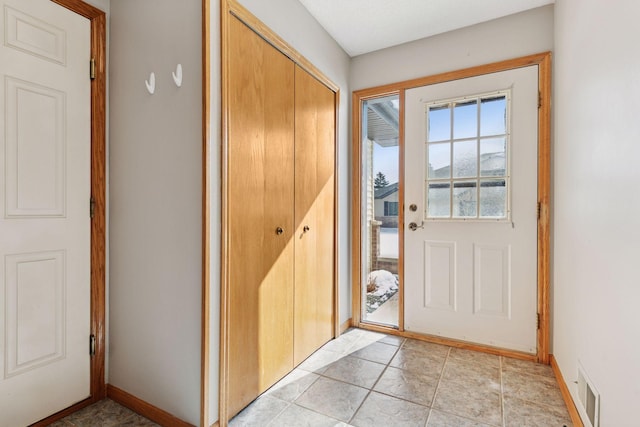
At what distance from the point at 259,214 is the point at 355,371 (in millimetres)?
1175

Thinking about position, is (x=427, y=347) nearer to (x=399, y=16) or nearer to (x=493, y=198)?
(x=493, y=198)

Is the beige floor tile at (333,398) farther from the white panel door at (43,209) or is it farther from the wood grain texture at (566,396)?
the white panel door at (43,209)

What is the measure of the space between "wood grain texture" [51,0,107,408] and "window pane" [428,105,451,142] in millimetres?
2153

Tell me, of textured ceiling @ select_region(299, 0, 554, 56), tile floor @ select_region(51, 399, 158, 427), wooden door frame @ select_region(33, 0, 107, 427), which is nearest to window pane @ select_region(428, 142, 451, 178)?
textured ceiling @ select_region(299, 0, 554, 56)

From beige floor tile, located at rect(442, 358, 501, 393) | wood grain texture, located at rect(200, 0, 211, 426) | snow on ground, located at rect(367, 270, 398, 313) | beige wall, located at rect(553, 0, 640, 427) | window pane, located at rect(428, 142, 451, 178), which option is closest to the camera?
beige wall, located at rect(553, 0, 640, 427)

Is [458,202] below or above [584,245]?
above

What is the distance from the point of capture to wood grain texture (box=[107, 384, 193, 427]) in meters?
1.45

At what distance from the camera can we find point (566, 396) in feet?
5.45

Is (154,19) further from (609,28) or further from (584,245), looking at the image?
(584,245)

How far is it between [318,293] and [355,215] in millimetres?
775

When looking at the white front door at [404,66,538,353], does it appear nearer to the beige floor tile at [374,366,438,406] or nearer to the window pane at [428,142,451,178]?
the window pane at [428,142,451,178]

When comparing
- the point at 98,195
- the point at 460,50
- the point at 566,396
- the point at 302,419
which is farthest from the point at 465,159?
the point at 98,195

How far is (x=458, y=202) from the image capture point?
2.35 m

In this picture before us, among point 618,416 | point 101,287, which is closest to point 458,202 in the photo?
point 618,416
